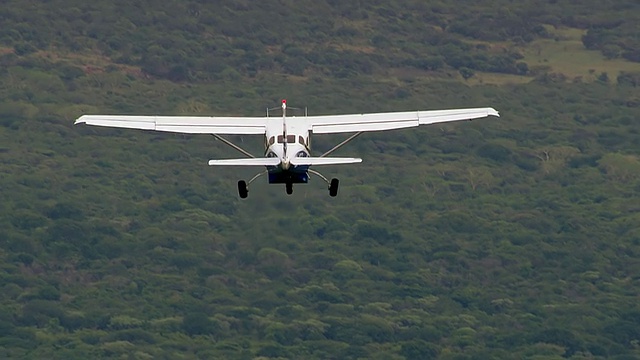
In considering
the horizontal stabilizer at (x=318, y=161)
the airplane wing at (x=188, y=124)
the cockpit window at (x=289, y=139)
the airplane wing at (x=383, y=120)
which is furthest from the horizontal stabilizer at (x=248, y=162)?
the airplane wing at (x=383, y=120)

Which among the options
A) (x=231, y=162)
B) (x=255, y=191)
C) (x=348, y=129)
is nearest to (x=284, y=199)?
(x=255, y=191)

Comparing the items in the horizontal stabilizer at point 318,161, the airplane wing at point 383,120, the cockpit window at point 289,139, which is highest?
the airplane wing at point 383,120

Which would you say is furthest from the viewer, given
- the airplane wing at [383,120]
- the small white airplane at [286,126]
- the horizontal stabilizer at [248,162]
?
the airplane wing at [383,120]

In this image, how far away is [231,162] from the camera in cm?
8250

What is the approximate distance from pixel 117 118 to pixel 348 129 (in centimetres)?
949

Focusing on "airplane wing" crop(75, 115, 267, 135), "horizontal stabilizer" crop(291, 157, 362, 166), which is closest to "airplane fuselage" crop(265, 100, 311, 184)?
"horizontal stabilizer" crop(291, 157, 362, 166)

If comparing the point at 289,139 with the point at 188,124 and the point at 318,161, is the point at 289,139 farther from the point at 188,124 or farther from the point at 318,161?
the point at 188,124

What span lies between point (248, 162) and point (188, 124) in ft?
32.1

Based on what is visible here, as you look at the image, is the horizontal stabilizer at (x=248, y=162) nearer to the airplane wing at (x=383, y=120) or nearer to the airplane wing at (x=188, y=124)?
the airplane wing at (x=188, y=124)

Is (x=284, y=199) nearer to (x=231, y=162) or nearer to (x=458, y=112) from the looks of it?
(x=458, y=112)

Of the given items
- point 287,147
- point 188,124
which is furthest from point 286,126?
point 188,124

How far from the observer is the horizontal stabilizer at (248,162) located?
8297 centimetres

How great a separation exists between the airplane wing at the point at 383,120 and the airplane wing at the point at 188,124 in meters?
2.36

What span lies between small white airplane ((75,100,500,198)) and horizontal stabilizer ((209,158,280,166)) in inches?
24.7
